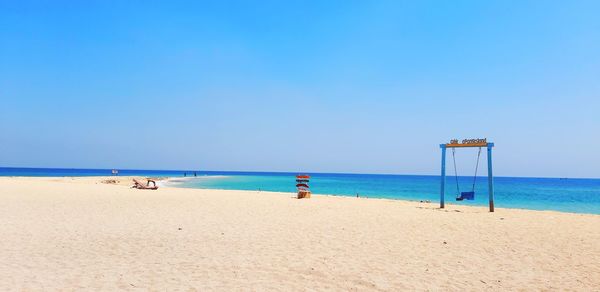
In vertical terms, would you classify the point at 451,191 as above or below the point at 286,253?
below

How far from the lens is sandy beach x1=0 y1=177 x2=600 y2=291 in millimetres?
6352

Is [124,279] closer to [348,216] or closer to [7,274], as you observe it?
[7,274]

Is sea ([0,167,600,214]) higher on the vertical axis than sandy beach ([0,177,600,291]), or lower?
lower

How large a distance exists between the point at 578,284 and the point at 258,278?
5347 millimetres

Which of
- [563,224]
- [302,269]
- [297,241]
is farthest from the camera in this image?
[563,224]

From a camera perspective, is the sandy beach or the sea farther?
the sea

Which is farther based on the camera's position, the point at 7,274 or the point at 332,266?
the point at 332,266

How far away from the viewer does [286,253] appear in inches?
327

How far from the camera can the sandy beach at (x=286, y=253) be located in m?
6.35

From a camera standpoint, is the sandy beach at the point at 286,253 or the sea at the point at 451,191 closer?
the sandy beach at the point at 286,253

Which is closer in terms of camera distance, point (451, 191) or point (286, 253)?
point (286, 253)

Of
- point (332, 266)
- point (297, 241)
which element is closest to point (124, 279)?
point (332, 266)

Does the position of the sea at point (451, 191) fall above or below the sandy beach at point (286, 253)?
below

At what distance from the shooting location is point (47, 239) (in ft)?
30.5
